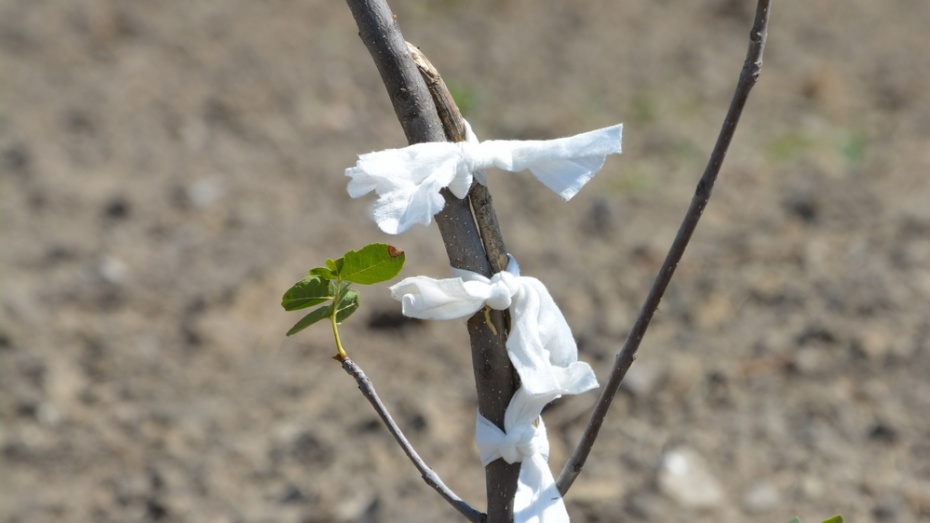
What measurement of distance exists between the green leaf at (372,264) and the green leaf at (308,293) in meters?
0.03

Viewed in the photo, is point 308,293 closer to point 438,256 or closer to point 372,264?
point 372,264

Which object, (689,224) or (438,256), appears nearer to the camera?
(689,224)

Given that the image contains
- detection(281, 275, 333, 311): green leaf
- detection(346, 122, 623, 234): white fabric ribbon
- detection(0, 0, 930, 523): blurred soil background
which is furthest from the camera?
detection(0, 0, 930, 523): blurred soil background

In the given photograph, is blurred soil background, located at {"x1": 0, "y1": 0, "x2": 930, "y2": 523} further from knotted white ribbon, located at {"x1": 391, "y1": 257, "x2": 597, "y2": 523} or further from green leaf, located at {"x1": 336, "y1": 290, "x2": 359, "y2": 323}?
green leaf, located at {"x1": 336, "y1": 290, "x2": 359, "y2": 323}

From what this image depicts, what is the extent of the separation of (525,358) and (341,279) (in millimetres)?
202

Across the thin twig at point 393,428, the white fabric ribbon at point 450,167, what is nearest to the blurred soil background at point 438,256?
the thin twig at point 393,428

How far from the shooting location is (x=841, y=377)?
2.54m

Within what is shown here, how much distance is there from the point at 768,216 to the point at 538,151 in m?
2.46

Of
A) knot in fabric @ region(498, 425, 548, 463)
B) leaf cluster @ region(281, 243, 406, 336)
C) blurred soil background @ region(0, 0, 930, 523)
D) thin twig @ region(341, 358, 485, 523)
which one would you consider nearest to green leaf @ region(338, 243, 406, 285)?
leaf cluster @ region(281, 243, 406, 336)

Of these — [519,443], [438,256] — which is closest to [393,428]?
[519,443]

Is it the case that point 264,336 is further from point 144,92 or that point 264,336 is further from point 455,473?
point 144,92

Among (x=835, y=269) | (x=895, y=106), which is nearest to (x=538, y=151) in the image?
(x=835, y=269)

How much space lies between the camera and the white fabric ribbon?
2.96 feet

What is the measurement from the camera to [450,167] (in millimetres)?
943
